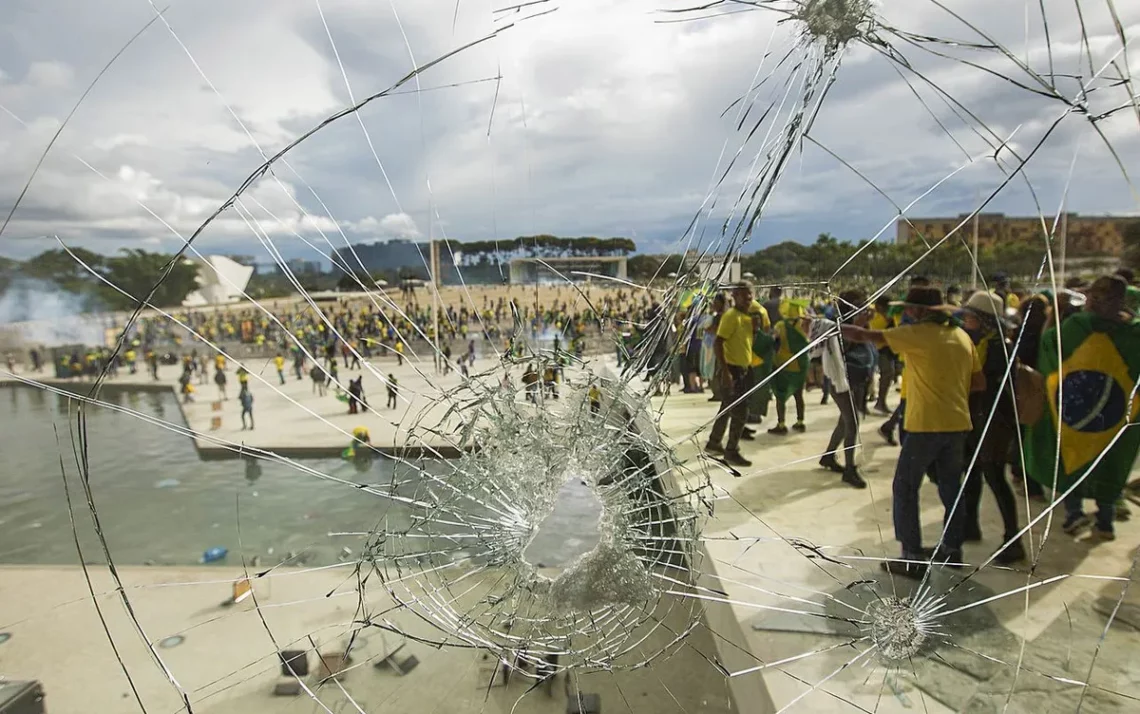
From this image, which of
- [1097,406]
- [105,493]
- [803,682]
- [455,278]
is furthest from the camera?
[105,493]

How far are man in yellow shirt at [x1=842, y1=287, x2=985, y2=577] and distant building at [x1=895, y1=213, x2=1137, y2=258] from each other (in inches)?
15.3

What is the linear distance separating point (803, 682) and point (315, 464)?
8.24 metres

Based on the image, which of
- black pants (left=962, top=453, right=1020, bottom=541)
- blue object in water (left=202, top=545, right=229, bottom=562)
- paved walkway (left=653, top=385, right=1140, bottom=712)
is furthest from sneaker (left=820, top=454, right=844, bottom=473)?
blue object in water (left=202, top=545, right=229, bottom=562)

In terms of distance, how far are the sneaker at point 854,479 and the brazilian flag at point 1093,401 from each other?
3.25ft

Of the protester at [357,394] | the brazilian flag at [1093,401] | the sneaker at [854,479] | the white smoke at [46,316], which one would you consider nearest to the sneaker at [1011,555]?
the brazilian flag at [1093,401]

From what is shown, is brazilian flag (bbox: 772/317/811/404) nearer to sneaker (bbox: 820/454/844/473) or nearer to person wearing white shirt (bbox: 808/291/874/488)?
person wearing white shirt (bbox: 808/291/874/488)

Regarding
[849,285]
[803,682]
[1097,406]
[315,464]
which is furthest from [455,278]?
[315,464]

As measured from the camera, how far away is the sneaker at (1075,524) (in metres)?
2.69

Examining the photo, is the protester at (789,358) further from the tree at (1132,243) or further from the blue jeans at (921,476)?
the tree at (1132,243)

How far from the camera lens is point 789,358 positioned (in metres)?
4.12

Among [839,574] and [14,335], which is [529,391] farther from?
[14,335]

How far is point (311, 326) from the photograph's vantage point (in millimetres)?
10023

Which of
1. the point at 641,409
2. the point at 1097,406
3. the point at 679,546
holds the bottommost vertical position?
the point at 679,546

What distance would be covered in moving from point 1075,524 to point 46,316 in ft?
40.9
